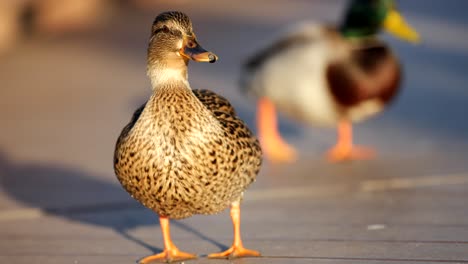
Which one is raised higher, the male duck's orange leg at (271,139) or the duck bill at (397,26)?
the duck bill at (397,26)

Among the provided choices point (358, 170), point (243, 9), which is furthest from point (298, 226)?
point (243, 9)

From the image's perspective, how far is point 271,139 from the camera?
8.67m

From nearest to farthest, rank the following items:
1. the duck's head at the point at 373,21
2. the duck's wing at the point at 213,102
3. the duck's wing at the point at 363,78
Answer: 1. the duck's wing at the point at 213,102
2. the duck's wing at the point at 363,78
3. the duck's head at the point at 373,21

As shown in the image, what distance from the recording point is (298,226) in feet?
19.7

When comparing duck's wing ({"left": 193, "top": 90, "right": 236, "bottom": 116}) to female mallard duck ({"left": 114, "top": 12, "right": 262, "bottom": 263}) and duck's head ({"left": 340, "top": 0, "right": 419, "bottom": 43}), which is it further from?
duck's head ({"left": 340, "top": 0, "right": 419, "bottom": 43})

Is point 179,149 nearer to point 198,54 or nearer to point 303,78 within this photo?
point 198,54

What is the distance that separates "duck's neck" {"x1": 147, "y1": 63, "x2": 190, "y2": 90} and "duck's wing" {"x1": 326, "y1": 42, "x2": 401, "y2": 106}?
3468mm

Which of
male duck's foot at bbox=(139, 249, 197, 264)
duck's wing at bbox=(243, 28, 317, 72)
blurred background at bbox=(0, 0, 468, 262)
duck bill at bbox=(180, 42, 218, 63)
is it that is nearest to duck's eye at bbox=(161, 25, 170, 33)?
duck bill at bbox=(180, 42, 218, 63)

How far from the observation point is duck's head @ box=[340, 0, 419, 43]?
29.6ft

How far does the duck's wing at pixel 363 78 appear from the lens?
855cm

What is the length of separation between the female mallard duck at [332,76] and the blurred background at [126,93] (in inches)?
10.7

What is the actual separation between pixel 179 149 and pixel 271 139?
373 cm

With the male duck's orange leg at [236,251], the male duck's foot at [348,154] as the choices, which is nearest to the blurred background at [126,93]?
the male duck's foot at [348,154]

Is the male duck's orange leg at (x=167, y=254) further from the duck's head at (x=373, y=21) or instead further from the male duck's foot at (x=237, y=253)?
the duck's head at (x=373, y=21)
